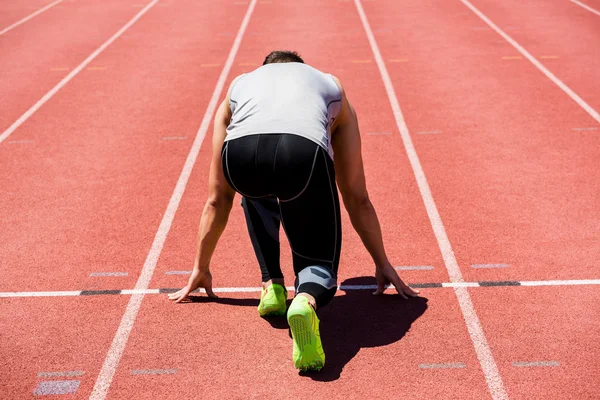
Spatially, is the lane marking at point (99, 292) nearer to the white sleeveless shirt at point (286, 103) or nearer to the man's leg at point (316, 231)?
the man's leg at point (316, 231)

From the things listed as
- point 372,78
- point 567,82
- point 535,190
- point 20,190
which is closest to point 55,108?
point 20,190

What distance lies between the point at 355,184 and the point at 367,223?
0.25 m

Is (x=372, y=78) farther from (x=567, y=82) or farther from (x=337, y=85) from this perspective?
(x=337, y=85)

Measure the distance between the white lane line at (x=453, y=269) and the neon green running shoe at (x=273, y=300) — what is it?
1094 mm

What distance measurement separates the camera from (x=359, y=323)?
4664 millimetres

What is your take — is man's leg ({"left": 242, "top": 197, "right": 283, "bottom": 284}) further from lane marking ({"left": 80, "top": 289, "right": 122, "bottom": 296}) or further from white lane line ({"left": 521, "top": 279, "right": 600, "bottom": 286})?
white lane line ({"left": 521, "top": 279, "right": 600, "bottom": 286})

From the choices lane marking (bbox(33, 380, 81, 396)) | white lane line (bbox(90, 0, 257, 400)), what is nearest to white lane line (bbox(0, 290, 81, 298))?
white lane line (bbox(90, 0, 257, 400))

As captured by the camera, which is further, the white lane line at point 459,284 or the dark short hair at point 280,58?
the white lane line at point 459,284

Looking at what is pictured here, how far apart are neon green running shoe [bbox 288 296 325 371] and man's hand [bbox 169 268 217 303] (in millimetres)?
962

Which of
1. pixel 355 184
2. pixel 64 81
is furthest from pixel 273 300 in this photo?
pixel 64 81

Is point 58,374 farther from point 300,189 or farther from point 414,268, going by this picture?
point 414,268

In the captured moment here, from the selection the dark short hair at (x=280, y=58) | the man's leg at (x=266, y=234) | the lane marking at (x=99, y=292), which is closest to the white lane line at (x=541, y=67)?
the man's leg at (x=266, y=234)

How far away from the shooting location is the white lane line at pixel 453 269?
13.4ft

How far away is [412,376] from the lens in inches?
160
